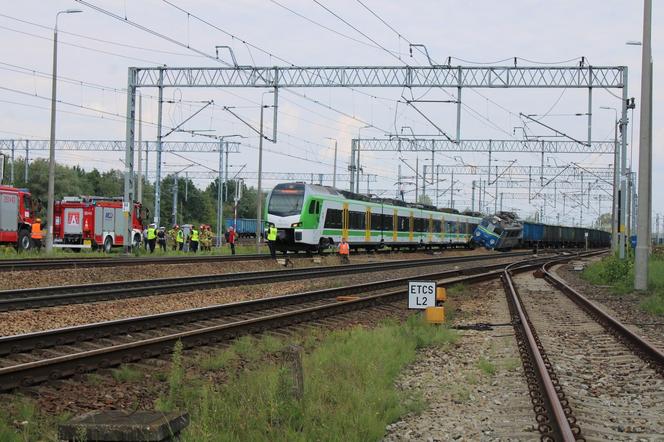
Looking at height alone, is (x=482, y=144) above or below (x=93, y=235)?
above

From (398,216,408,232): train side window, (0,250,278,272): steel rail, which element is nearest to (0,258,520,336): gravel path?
(0,250,278,272): steel rail

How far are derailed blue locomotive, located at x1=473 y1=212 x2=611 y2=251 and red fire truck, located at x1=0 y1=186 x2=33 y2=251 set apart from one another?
38314 millimetres

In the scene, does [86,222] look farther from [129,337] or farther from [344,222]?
[129,337]

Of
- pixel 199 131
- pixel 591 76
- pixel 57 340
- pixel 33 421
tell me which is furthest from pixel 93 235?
pixel 33 421

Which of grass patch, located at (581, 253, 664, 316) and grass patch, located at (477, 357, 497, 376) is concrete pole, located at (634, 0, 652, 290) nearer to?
grass patch, located at (581, 253, 664, 316)

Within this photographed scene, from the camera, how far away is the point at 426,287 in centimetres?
1391

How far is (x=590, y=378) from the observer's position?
30.2 ft

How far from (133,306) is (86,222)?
86.9 feet

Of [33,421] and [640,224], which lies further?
[640,224]

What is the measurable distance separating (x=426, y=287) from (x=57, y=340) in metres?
6.33

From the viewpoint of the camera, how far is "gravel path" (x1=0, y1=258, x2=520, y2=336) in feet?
42.8

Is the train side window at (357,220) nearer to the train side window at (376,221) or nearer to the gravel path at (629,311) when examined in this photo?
the train side window at (376,221)

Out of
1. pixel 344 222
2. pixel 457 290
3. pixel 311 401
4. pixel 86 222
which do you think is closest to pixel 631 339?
pixel 311 401

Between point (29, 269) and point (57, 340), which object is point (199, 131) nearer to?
point (29, 269)
